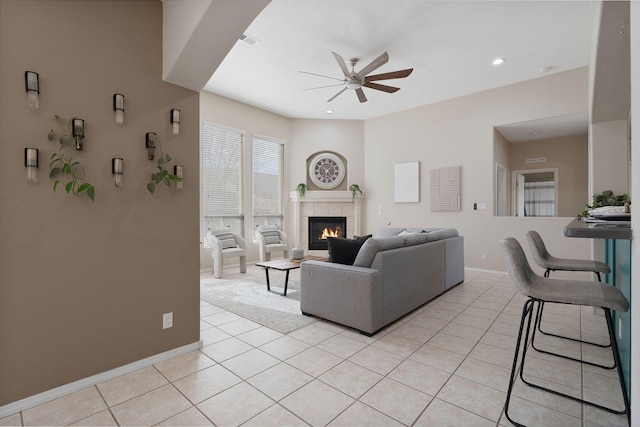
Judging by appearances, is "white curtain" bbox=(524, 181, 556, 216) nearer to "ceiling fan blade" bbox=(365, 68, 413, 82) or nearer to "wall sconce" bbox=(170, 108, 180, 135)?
"ceiling fan blade" bbox=(365, 68, 413, 82)

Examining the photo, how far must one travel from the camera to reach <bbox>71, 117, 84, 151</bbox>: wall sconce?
199cm

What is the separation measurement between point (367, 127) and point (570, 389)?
6441 mm

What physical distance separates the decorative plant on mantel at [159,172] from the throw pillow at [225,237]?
10.8 feet

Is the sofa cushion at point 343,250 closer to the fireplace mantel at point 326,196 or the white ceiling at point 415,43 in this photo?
the white ceiling at point 415,43

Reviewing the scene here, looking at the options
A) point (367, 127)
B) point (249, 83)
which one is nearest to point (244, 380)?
point (249, 83)

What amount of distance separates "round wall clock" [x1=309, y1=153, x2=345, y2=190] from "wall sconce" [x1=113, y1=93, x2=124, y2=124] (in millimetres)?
5607

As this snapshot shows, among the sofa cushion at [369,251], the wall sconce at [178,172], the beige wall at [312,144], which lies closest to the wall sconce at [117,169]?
the wall sconce at [178,172]

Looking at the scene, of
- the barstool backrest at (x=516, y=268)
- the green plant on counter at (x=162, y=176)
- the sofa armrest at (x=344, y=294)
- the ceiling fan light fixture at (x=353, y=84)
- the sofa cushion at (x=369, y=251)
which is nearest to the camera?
the barstool backrest at (x=516, y=268)

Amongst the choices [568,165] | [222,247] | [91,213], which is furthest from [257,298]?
[568,165]

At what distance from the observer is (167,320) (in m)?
2.46

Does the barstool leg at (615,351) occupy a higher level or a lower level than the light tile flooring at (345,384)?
higher

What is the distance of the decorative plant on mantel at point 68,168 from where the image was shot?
6.34 feet

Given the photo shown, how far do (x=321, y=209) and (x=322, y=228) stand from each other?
466 millimetres

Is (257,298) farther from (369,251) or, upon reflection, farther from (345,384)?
(345,384)
